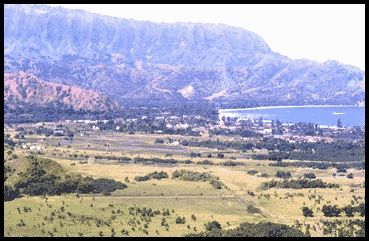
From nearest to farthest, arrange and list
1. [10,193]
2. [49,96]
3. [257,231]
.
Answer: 1. [257,231]
2. [10,193]
3. [49,96]

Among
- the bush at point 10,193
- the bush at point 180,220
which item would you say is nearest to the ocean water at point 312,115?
the bush at point 10,193

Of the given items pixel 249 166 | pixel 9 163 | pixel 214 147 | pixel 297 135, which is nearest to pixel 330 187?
pixel 249 166

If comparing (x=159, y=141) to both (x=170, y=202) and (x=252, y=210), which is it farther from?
(x=252, y=210)

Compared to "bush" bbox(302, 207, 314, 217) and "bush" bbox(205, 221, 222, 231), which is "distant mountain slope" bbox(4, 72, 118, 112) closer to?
"bush" bbox(302, 207, 314, 217)

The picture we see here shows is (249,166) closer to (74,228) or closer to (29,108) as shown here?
(74,228)

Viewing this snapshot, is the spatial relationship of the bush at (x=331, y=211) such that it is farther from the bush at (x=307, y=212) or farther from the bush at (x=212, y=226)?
the bush at (x=212, y=226)

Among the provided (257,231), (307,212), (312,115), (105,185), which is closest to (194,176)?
(105,185)
